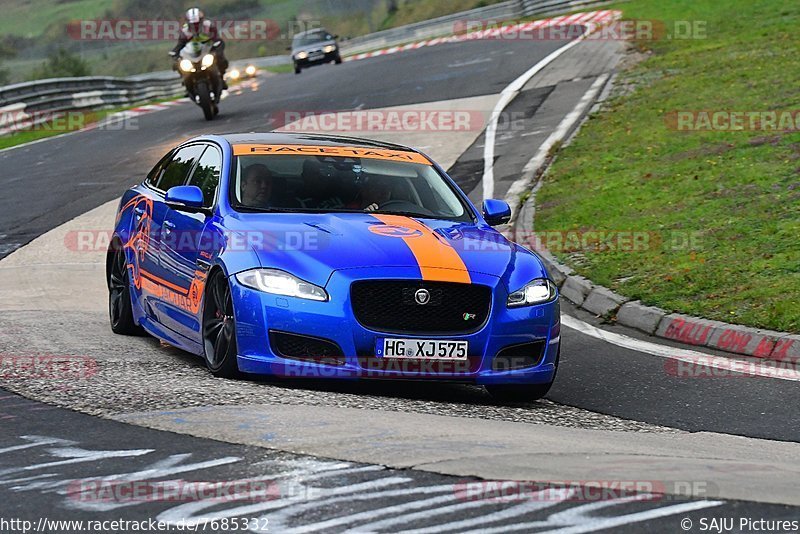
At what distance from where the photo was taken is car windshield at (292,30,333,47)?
48.6m

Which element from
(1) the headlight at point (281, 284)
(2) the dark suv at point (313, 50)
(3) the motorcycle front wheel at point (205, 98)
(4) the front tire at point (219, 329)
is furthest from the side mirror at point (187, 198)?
(2) the dark suv at point (313, 50)

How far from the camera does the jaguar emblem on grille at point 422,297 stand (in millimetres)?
7836

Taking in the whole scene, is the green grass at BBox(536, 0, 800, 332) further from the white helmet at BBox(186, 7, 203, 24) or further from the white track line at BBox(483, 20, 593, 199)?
the white helmet at BBox(186, 7, 203, 24)

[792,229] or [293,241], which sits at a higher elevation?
[293,241]

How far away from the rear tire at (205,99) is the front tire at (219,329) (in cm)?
1914

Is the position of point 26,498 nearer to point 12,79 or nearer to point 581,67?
point 581,67

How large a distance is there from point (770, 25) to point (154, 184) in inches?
920

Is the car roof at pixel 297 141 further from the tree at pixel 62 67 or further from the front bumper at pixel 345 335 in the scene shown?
the tree at pixel 62 67

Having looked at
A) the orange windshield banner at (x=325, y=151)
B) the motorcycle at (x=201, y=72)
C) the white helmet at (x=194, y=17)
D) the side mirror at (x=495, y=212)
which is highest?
the white helmet at (x=194, y=17)

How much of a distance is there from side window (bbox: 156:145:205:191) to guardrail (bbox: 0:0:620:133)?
20243 mm

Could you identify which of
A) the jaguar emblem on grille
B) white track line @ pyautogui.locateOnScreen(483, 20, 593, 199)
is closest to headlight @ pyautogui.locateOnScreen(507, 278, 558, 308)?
the jaguar emblem on grille

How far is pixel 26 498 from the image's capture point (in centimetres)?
521

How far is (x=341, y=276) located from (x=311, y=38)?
41.9m

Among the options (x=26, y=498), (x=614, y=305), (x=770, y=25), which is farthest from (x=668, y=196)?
(x=770, y=25)
